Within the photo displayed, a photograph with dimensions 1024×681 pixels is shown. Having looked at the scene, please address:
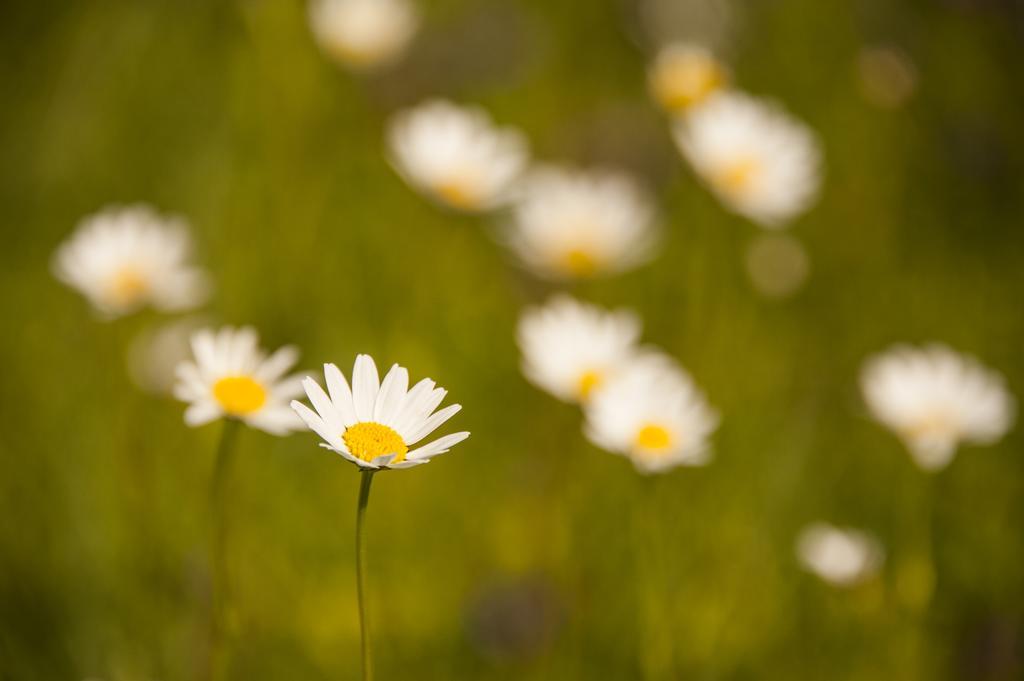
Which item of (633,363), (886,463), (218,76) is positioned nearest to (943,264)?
(886,463)

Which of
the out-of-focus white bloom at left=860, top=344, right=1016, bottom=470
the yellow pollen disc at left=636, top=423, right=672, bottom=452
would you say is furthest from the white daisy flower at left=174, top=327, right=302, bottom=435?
Answer: the out-of-focus white bloom at left=860, top=344, right=1016, bottom=470

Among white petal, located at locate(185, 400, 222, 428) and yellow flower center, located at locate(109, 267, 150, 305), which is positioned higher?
yellow flower center, located at locate(109, 267, 150, 305)

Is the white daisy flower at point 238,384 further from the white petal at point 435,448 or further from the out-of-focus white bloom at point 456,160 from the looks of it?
the out-of-focus white bloom at point 456,160

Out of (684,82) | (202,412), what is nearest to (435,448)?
(202,412)

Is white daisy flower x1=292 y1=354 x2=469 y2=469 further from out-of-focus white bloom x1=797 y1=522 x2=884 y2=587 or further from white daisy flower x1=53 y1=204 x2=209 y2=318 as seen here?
out-of-focus white bloom x1=797 y1=522 x2=884 y2=587

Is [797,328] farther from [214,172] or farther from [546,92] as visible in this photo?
[214,172]

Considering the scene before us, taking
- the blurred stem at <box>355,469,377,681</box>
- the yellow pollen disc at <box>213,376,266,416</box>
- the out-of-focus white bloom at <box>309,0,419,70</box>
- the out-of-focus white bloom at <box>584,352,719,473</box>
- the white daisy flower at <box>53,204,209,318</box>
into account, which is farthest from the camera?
the out-of-focus white bloom at <box>309,0,419,70</box>
